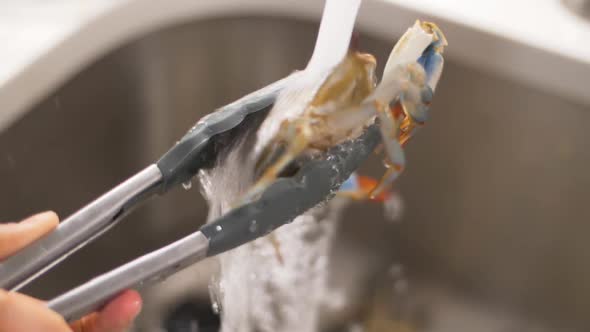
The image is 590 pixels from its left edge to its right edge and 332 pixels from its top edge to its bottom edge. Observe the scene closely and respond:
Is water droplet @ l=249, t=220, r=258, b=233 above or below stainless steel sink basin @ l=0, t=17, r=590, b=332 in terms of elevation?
above

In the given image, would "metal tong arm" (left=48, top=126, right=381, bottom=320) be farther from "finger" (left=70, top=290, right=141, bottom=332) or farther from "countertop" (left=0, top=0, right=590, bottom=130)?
"countertop" (left=0, top=0, right=590, bottom=130)

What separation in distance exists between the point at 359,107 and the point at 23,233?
7.6 inches

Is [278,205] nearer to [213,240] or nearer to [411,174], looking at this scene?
[213,240]

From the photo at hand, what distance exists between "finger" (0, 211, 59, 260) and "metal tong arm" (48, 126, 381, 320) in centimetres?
4

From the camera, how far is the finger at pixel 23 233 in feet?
1.15

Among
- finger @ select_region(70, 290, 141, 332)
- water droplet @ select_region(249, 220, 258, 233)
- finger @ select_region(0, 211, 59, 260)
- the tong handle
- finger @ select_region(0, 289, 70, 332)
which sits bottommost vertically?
finger @ select_region(70, 290, 141, 332)

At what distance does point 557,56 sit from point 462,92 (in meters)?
0.10

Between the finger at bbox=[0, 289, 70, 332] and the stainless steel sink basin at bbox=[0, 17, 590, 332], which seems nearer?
the finger at bbox=[0, 289, 70, 332]

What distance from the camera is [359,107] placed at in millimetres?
349

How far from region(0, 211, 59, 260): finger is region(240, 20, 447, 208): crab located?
0.11 m

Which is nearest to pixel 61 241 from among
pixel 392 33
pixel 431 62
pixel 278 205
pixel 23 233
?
pixel 23 233

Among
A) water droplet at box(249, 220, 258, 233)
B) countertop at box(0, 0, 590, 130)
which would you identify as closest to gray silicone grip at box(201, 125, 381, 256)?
water droplet at box(249, 220, 258, 233)

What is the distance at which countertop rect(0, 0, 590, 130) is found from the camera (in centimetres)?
55

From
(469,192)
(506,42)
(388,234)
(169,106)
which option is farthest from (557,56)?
(169,106)
